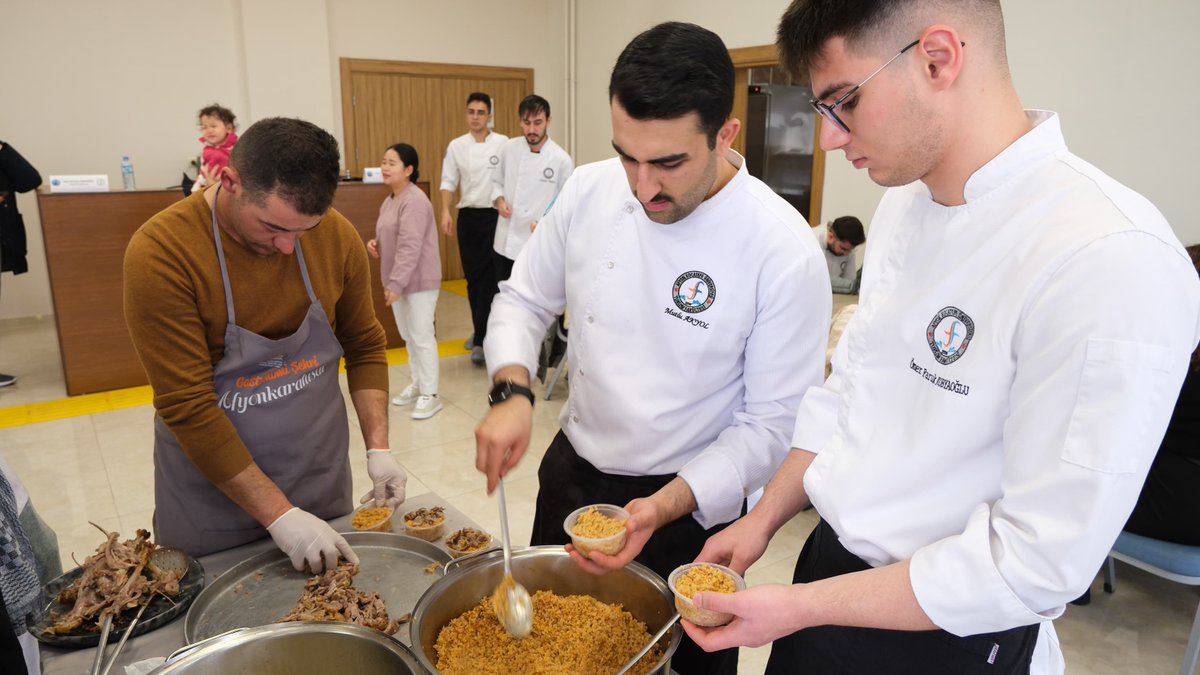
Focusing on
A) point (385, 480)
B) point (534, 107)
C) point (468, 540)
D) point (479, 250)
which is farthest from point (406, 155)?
point (468, 540)

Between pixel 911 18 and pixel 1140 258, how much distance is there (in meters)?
0.37

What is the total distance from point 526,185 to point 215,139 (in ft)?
7.70

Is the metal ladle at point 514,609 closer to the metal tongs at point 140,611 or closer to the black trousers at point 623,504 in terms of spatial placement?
the black trousers at point 623,504

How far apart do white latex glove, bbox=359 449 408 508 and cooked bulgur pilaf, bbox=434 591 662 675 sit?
0.62m

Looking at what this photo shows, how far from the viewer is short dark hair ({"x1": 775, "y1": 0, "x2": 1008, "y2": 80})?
90 centimetres

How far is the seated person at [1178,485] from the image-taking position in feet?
7.45

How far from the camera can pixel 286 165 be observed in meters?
1.50

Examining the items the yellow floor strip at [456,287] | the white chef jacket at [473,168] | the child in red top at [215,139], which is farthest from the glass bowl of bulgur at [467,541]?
the yellow floor strip at [456,287]

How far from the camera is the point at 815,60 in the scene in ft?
3.31

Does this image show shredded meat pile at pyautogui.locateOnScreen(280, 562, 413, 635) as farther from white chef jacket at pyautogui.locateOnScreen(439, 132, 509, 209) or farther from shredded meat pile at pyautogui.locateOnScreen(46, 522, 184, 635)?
white chef jacket at pyautogui.locateOnScreen(439, 132, 509, 209)

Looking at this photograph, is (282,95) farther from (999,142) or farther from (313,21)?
(999,142)

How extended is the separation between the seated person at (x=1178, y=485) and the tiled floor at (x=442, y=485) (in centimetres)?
53

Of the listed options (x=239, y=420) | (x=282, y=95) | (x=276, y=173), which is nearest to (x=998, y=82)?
(x=276, y=173)

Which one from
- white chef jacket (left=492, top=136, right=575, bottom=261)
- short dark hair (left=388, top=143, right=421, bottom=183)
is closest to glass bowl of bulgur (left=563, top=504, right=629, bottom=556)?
short dark hair (left=388, top=143, right=421, bottom=183)
